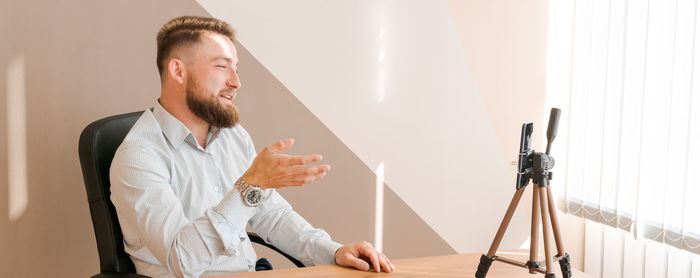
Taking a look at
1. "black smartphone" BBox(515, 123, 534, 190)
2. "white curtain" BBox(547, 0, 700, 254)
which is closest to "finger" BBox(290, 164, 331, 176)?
"black smartphone" BBox(515, 123, 534, 190)

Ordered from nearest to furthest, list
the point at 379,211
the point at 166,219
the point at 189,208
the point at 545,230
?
the point at 545,230
the point at 166,219
the point at 189,208
the point at 379,211

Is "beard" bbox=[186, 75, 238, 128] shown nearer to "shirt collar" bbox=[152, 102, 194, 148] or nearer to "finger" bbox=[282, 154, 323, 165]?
"shirt collar" bbox=[152, 102, 194, 148]

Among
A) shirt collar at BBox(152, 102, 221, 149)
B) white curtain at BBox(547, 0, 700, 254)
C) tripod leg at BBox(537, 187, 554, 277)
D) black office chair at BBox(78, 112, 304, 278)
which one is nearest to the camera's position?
tripod leg at BBox(537, 187, 554, 277)

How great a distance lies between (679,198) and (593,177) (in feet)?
1.77

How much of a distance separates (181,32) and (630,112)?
1.84 metres

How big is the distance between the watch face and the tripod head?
0.66 metres

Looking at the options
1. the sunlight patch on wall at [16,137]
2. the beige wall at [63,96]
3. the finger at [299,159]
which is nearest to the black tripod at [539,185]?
the finger at [299,159]

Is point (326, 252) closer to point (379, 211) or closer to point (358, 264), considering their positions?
point (358, 264)

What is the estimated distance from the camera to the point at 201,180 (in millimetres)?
2096

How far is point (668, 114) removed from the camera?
8.09ft

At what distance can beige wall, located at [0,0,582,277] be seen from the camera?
2.54m

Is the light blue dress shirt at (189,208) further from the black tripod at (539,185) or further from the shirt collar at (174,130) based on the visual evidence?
the black tripod at (539,185)

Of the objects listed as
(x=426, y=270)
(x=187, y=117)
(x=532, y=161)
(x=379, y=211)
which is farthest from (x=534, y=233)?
(x=379, y=211)

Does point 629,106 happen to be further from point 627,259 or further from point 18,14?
point 18,14
